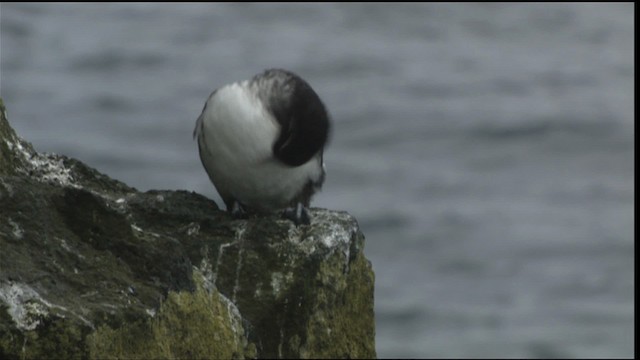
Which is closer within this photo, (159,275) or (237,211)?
(159,275)

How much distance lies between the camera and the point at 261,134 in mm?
6953

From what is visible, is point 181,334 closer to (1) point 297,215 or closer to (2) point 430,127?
(1) point 297,215

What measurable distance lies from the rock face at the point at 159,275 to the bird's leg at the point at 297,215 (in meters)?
0.05

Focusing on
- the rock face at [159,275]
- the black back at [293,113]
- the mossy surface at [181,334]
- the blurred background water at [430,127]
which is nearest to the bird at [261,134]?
the black back at [293,113]

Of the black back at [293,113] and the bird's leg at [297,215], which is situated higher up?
the black back at [293,113]

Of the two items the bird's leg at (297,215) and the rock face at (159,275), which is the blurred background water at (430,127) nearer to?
the bird's leg at (297,215)

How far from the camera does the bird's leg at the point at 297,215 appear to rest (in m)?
6.51

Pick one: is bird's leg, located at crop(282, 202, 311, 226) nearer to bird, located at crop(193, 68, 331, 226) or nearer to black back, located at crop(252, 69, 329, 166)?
bird, located at crop(193, 68, 331, 226)

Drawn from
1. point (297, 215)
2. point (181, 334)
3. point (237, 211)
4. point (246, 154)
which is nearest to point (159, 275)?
point (181, 334)

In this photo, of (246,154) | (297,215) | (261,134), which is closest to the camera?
(297,215)

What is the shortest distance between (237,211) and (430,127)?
14.0 metres

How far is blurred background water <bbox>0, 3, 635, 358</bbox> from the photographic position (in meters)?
15.9

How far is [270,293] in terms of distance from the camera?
6215 millimetres

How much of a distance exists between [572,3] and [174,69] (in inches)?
315
